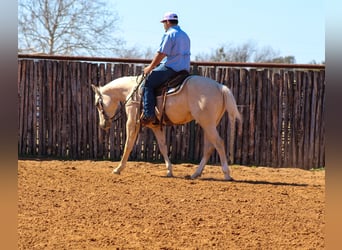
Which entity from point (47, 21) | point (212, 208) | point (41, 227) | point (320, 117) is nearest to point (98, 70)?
point (320, 117)

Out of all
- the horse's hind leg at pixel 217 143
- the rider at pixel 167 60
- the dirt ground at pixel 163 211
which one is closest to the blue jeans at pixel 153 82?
the rider at pixel 167 60

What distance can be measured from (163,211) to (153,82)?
3394 mm

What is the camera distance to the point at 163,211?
638 cm

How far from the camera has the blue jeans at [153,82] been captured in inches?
368

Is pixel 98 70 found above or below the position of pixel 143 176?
above

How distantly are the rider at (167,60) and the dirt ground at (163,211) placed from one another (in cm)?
120

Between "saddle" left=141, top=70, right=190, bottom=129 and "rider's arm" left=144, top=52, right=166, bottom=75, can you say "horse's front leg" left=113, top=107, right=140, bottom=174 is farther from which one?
"rider's arm" left=144, top=52, right=166, bottom=75

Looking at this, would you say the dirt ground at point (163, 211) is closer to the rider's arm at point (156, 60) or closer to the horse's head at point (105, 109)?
the horse's head at point (105, 109)

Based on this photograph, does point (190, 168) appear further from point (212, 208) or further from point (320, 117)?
point (212, 208)

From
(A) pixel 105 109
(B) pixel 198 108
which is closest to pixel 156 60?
(B) pixel 198 108

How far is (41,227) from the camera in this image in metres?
5.40

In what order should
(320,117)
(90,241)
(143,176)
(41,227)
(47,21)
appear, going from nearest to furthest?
(90,241)
(41,227)
(143,176)
(320,117)
(47,21)

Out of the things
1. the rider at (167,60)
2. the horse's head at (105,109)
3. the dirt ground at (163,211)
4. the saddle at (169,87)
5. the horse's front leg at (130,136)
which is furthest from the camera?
the horse's head at (105,109)

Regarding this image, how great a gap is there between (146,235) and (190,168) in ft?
20.7
